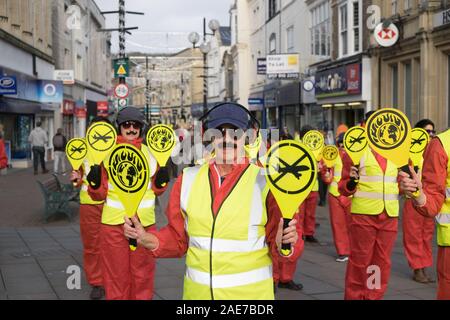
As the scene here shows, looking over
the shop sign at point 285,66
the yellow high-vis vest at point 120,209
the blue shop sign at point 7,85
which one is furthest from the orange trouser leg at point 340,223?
the shop sign at point 285,66

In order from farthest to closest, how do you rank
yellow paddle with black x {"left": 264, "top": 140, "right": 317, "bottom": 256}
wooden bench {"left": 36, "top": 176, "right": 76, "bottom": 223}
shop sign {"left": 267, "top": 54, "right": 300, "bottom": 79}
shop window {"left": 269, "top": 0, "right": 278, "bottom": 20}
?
1. shop window {"left": 269, "top": 0, "right": 278, "bottom": 20}
2. shop sign {"left": 267, "top": 54, "right": 300, "bottom": 79}
3. wooden bench {"left": 36, "top": 176, "right": 76, "bottom": 223}
4. yellow paddle with black x {"left": 264, "top": 140, "right": 317, "bottom": 256}

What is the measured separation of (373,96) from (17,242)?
16013 mm

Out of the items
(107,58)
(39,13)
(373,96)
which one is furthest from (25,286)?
(107,58)

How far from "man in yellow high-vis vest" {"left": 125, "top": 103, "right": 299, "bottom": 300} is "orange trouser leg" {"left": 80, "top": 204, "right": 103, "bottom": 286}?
3.38 m

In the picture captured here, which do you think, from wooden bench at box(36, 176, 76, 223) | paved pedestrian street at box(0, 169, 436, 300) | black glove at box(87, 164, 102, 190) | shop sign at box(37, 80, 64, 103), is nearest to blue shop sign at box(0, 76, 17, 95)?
shop sign at box(37, 80, 64, 103)

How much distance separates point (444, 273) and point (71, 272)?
4886mm

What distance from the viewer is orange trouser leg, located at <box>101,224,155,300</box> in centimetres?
537

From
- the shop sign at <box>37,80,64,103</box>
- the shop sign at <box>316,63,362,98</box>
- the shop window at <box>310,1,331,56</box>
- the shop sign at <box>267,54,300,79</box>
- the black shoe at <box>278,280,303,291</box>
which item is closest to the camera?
the black shoe at <box>278,280,303,291</box>

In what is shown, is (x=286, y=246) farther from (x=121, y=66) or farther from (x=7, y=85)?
(x=7, y=85)

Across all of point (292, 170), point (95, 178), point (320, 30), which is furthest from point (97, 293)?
point (320, 30)

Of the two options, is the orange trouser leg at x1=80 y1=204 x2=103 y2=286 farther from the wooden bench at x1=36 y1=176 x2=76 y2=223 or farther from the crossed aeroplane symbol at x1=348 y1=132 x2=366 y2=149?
the wooden bench at x1=36 y1=176 x2=76 y2=223

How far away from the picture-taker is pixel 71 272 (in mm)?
7797

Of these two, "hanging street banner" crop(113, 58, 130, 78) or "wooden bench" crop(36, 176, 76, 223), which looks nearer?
"wooden bench" crop(36, 176, 76, 223)

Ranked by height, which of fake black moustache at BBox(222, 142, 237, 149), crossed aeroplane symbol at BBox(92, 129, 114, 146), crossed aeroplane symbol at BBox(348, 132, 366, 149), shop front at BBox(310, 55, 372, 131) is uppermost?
shop front at BBox(310, 55, 372, 131)
